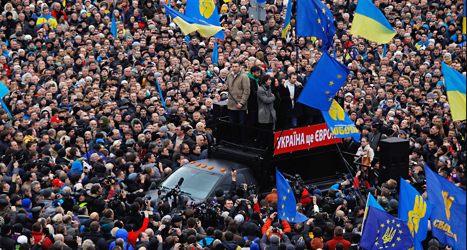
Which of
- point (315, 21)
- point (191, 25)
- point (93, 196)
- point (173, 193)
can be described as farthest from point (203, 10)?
point (93, 196)

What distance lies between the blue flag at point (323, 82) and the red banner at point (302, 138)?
Answer: 1.28 meters

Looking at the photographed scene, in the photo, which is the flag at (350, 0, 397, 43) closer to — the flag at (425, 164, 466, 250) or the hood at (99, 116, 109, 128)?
the hood at (99, 116, 109, 128)

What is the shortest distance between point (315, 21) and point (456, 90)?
631 cm

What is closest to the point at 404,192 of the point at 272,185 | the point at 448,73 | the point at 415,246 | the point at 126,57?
the point at 415,246

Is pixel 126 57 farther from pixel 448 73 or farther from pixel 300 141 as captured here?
pixel 448 73

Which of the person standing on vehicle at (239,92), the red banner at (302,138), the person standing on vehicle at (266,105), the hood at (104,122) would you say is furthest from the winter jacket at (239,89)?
the hood at (104,122)

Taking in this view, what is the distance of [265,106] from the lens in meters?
13.9

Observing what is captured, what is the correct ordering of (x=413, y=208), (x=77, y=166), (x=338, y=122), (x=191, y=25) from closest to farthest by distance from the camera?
(x=413, y=208), (x=338, y=122), (x=77, y=166), (x=191, y=25)

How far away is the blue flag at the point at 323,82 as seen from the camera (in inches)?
498

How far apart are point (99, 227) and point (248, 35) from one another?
540 inches

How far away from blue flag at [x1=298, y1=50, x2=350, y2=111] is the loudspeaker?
1723 mm

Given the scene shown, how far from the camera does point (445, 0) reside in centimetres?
2655

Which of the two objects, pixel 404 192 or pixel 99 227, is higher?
pixel 404 192

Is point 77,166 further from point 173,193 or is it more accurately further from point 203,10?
point 203,10
